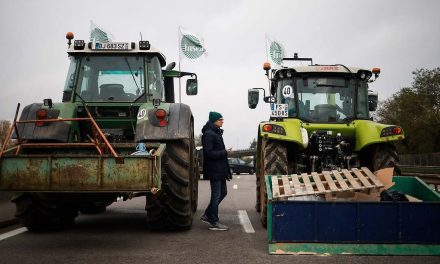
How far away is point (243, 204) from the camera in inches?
538

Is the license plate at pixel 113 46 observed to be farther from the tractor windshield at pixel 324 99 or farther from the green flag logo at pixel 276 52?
the green flag logo at pixel 276 52

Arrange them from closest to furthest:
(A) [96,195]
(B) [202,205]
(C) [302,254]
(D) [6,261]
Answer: (D) [6,261] < (C) [302,254] < (A) [96,195] < (B) [202,205]

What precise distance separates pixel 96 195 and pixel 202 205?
6.10 m

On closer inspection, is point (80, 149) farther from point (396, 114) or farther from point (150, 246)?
point (396, 114)

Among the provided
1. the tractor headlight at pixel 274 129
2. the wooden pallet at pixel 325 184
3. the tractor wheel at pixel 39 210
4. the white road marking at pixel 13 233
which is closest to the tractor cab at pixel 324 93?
the tractor headlight at pixel 274 129

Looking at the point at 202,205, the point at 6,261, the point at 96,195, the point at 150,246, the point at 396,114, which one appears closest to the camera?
the point at 6,261

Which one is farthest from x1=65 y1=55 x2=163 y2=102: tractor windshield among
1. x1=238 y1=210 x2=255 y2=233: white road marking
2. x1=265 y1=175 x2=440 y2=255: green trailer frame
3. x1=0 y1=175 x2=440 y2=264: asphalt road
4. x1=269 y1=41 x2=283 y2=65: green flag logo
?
x1=269 y1=41 x2=283 y2=65: green flag logo

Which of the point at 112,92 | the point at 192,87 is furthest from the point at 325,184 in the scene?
the point at 112,92

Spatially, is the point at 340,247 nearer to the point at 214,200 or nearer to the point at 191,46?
the point at 214,200

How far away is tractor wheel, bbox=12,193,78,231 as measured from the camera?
7863 millimetres

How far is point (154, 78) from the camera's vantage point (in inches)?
359

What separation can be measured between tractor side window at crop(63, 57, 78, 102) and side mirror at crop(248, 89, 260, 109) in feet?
11.5

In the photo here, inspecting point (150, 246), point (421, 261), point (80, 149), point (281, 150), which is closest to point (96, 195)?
point (80, 149)

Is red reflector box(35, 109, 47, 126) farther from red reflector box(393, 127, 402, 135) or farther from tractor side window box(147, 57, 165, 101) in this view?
red reflector box(393, 127, 402, 135)
